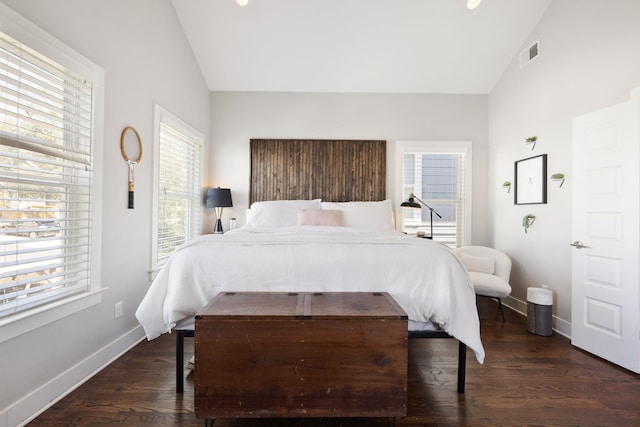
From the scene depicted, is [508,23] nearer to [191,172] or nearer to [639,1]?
[639,1]

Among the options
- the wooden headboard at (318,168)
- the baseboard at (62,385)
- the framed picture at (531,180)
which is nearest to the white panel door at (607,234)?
the framed picture at (531,180)

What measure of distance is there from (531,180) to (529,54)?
56.2 inches

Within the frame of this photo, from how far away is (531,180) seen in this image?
10.6 ft

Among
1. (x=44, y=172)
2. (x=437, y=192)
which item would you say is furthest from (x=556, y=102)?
(x=44, y=172)

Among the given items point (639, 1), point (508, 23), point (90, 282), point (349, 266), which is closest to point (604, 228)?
point (639, 1)

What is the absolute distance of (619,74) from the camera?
232 cm

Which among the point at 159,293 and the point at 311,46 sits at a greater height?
the point at 311,46

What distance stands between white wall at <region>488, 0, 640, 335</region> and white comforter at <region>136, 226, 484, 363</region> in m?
1.79

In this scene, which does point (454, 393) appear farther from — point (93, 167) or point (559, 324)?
point (93, 167)

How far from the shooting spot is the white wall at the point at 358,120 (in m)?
4.12

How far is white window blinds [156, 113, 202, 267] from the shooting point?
9.90ft

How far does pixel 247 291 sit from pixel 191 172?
2416mm

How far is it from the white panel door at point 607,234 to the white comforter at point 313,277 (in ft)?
4.32

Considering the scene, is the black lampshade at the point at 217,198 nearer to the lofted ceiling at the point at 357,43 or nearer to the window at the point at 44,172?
the lofted ceiling at the point at 357,43
